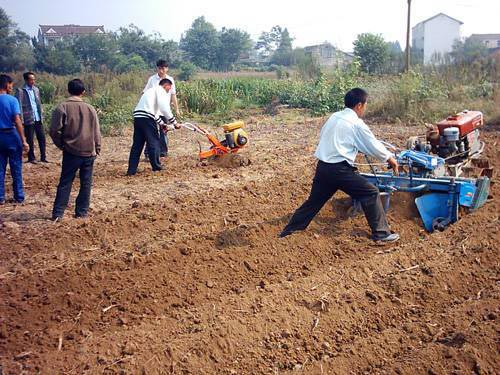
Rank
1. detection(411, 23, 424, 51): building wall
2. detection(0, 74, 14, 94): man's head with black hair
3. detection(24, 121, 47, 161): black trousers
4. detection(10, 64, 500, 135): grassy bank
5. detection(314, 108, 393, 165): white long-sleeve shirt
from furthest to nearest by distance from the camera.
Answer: detection(411, 23, 424, 51): building wall → detection(10, 64, 500, 135): grassy bank → detection(24, 121, 47, 161): black trousers → detection(0, 74, 14, 94): man's head with black hair → detection(314, 108, 393, 165): white long-sleeve shirt

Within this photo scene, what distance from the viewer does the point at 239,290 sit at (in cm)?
509

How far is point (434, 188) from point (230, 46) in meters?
51.9

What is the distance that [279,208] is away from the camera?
725 cm

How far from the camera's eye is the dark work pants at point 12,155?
7.64m

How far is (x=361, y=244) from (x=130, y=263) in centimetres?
252

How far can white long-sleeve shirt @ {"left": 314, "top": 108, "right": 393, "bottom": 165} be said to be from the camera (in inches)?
221

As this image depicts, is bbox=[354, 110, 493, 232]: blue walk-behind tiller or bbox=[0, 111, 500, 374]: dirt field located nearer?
bbox=[0, 111, 500, 374]: dirt field

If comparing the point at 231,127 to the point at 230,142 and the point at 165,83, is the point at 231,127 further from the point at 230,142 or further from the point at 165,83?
the point at 165,83

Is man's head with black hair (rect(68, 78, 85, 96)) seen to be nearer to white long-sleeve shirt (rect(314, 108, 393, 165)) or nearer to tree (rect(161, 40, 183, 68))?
white long-sleeve shirt (rect(314, 108, 393, 165))

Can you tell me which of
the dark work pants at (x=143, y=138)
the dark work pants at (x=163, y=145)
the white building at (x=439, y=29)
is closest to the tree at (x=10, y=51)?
the dark work pants at (x=163, y=145)

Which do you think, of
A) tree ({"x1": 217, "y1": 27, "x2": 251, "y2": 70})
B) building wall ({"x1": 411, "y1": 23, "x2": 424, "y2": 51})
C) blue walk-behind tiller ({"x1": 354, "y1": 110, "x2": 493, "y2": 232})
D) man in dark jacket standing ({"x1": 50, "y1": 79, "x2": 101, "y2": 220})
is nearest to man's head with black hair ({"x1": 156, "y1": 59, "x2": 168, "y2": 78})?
man in dark jacket standing ({"x1": 50, "y1": 79, "x2": 101, "y2": 220})

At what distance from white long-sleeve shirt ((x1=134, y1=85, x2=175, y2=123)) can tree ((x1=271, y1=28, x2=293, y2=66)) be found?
52.4 metres

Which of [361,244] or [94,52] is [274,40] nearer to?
[94,52]

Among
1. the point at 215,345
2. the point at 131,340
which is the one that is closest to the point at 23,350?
the point at 131,340
